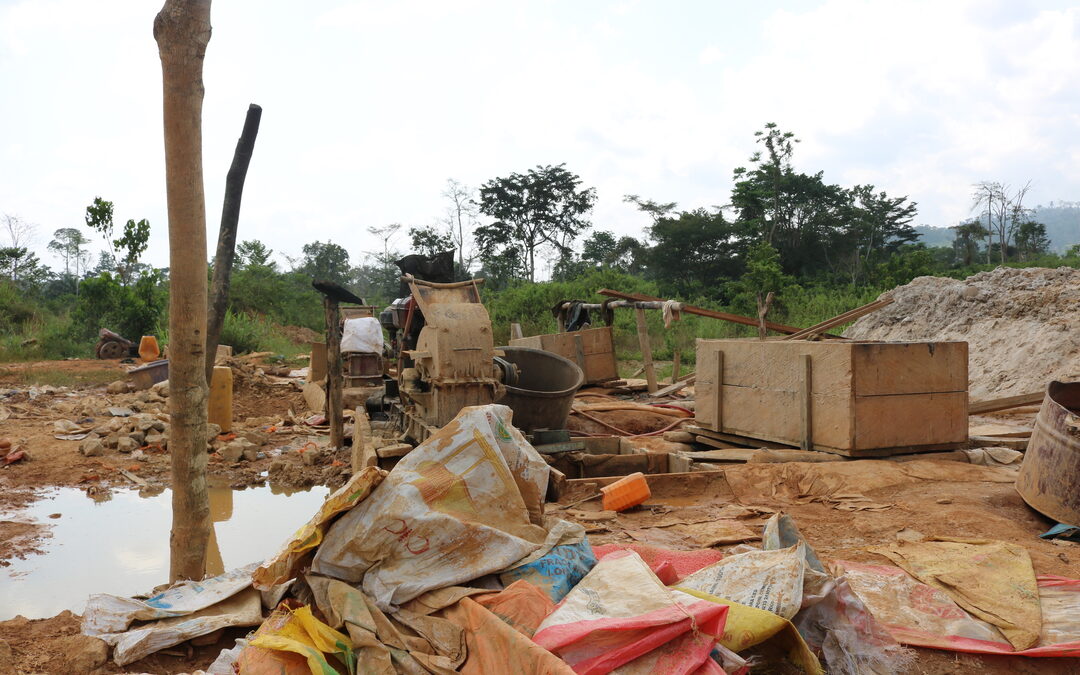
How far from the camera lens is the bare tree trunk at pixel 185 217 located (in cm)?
321

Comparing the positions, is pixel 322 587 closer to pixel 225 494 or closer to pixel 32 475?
pixel 225 494

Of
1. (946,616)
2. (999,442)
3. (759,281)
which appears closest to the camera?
(946,616)

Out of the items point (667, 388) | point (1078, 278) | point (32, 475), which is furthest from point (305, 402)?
point (1078, 278)

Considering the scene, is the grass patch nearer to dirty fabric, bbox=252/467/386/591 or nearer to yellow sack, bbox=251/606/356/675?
dirty fabric, bbox=252/467/386/591

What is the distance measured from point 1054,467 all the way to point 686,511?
7.25 ft

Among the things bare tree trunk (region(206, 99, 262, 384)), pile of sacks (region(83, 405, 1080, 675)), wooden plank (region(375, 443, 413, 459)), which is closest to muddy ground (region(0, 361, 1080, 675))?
pile of sacks (region(83, 405, 1080, 675))

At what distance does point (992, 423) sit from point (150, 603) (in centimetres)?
847

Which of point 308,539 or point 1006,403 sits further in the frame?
point 1006,403

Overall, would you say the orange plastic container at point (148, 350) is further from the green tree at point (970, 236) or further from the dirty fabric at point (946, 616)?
the green tree at point (970, 236)

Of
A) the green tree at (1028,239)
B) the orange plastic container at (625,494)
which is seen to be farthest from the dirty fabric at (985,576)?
the green tree at (1028,239)

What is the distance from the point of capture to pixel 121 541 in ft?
19.6

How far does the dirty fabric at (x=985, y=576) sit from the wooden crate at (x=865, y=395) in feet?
5.84

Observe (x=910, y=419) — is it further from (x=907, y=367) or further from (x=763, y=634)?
(x=763, y=634)

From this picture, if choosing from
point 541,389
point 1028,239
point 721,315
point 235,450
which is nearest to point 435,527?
point 541,389
